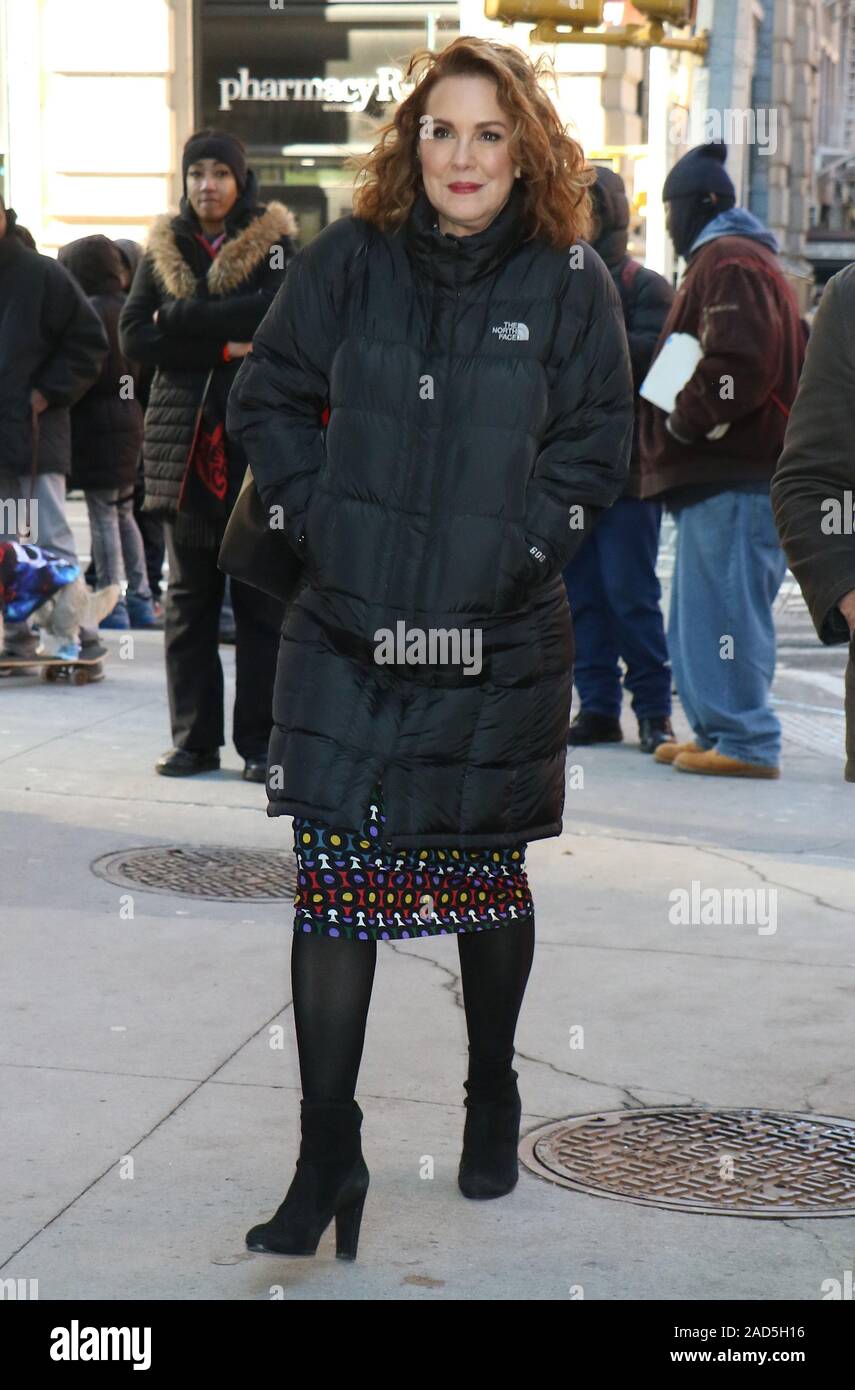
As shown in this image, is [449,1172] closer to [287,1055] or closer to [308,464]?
[287,1055]

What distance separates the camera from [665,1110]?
430 centimetres

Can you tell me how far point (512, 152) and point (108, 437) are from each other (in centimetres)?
742

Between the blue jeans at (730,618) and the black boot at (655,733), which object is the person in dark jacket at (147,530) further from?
the blue jeans at (730,618)

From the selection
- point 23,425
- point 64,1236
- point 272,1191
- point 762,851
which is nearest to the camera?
point 64,1236

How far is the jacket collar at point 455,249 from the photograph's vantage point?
364cm

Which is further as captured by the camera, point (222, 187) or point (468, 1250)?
point (222, 187)

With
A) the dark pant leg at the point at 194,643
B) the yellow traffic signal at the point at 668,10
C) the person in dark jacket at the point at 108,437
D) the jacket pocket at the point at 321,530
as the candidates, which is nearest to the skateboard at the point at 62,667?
the person in dark jacket at the point at 108,437

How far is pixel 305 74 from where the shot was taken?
2152 centimetres

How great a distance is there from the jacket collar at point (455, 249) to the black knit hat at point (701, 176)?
432cm

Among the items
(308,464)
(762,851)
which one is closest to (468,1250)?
(308,464)

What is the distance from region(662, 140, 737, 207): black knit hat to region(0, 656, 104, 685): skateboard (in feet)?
11.3

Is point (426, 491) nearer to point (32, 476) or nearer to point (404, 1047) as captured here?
point (404, 1047)

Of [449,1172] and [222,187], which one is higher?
[222,187]

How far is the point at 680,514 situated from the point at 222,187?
205 cm
